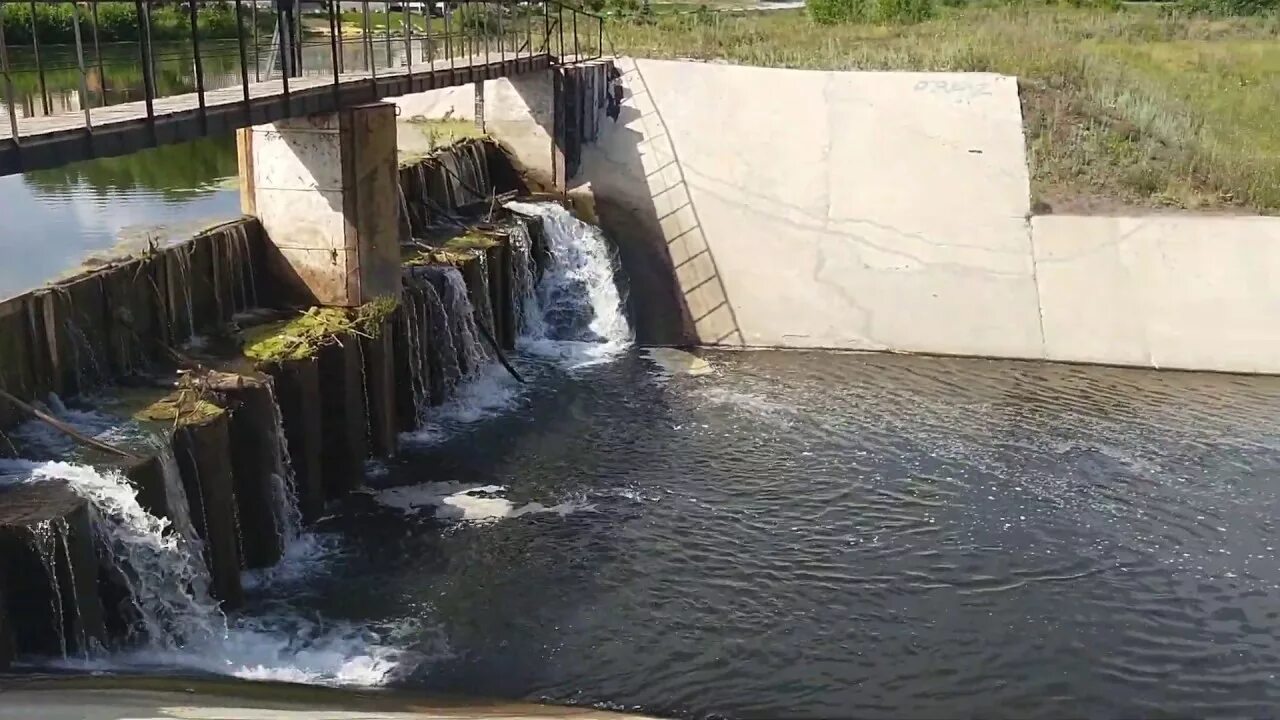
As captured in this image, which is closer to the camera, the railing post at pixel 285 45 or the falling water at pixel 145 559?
the falling water at pixel 145 559

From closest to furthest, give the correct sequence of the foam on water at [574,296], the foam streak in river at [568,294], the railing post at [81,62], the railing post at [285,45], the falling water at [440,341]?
1. the railing post at [81,62]
2. the railing post at [285,45]
3. the falling water at [440,341]
4. the foam streak in river at [568,294]
5. the foam on water at [574,296]

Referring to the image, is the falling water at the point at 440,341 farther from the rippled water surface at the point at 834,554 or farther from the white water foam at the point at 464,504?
the white water foam at the point at 464,504

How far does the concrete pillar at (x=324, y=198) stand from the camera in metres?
14.4

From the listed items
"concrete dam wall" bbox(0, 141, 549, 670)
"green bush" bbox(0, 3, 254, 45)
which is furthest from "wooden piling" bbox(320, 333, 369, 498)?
"green bush" bbox(0, 3, 254, 45)

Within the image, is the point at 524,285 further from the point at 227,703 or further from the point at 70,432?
the point at 227,703

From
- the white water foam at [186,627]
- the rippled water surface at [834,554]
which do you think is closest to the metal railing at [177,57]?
the white water foam at [186,627]

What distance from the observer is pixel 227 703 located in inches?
317

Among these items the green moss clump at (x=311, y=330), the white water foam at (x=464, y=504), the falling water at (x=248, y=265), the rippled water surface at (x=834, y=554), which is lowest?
the rippled water surface at (x=834, y=554)

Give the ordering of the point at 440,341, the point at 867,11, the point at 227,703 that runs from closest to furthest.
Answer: the point at 227,703, the point at 440,341, the point at 867,11

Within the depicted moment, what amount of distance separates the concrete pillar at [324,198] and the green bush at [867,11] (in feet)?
85.9

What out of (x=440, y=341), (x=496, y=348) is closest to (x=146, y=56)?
(x=440, y=341)

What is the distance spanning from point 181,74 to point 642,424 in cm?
735

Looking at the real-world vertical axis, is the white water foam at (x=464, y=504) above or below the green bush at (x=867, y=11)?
below

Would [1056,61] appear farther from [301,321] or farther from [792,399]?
[301,321]
